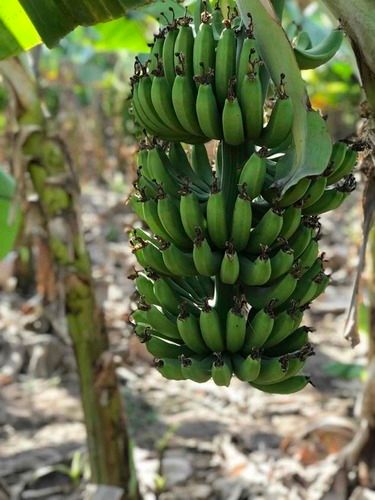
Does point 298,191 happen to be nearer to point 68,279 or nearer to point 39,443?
point 68,279

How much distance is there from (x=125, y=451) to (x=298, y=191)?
157cm

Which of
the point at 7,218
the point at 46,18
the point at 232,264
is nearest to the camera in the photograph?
the point at 232,264

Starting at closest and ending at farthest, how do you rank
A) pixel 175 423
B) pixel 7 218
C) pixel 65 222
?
pixel 7 218 → pixel 65 222 → pixel 175 423

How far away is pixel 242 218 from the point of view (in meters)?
0.96

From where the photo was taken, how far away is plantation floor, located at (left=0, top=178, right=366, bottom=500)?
8.96ft

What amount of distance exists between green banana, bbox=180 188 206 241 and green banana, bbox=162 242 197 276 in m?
0.03

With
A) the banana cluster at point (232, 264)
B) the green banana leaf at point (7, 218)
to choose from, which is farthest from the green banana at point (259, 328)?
the green banana leaf at point (7, 218)

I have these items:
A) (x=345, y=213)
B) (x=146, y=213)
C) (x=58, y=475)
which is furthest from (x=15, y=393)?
(x=345, y=213)

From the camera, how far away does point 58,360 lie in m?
4.11

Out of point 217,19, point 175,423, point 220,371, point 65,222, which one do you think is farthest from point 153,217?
point 175,423

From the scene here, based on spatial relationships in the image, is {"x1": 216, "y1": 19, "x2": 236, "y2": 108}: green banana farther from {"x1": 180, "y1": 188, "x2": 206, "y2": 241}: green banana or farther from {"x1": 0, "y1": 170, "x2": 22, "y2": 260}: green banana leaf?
{"x1": 0, "y1": 170, "x2": 22, "y2": 260}: green banana leaf

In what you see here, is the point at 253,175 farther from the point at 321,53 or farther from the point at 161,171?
the point at 321,53

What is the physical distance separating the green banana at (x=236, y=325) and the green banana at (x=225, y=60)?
0.31 m

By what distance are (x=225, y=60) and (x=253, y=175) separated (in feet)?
0.56
